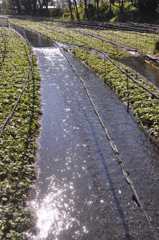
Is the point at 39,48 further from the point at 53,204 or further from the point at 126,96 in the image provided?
the point at 53,204

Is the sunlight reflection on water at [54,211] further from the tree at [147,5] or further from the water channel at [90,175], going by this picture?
the tree at [147,5]

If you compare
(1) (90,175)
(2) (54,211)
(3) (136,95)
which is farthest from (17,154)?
(3) (136,95)

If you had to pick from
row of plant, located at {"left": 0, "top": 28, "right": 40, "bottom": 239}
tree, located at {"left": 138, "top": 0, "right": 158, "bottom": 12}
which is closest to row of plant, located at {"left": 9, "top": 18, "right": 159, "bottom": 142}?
row of plant, located at {"left": 0, "top": 28, "right": 40, "bottom": 239}

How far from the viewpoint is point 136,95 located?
46.7 ft

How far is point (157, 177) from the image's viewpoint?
28.0ft

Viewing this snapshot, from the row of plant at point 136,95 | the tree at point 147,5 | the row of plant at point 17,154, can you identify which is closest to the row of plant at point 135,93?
the row of plant at point 136,95

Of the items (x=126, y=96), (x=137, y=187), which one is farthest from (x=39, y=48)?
(x=137, y=187)

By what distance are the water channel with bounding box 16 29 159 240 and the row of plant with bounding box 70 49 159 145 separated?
1.63ft

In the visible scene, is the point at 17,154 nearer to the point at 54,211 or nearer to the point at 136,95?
the point at 54,211

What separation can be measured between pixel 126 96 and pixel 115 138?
4575mm

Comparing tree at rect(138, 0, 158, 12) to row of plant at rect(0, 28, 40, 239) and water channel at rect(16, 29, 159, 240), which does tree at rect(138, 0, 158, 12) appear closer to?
row of plant at rect(0, 28, 40, 239)

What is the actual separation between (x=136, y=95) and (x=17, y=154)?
7.73 m

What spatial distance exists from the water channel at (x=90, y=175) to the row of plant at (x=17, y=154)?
0.38 metres

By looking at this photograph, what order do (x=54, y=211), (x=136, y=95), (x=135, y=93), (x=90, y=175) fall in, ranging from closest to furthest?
(x=54, y=211) < (x=90, y=175) < (x=136, y=95) < (x=135, y=93)
